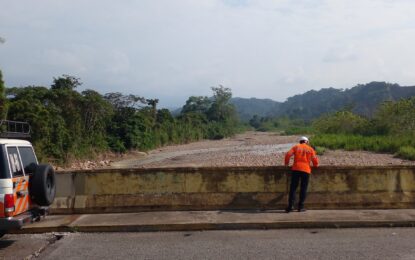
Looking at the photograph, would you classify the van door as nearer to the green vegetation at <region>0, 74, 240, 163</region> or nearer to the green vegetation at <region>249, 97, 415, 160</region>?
the green vegetation at <region>0, 74, 240, 163</region>

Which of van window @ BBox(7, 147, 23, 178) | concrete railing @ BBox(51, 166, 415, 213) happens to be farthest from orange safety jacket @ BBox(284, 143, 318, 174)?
van window @ BBox(7, 147, 23, 178)

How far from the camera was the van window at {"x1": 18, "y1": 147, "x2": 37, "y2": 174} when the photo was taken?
890cm

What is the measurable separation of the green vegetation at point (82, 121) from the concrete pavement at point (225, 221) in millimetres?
21075

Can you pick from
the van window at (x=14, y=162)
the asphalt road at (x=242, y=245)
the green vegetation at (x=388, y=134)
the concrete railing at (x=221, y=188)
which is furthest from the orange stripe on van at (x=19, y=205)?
the green vegetation at (x=388, y=134)

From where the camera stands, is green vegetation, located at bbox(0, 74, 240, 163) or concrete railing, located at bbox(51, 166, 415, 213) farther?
green vegetation, located at bbox(0, 74, 240, 163)

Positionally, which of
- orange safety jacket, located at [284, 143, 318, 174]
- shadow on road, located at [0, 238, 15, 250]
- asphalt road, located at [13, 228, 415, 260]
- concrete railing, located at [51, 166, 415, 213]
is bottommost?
shadow on road, located at [0, 238, 15, 250]

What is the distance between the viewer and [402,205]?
1124 centimetres

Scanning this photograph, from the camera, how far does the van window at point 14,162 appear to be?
8.25 metres

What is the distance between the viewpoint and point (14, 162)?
8.42 meters

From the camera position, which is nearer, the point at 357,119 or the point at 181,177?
the point at 181,177

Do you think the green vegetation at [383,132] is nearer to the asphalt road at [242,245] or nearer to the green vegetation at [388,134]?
the green vegetation at [388,134]

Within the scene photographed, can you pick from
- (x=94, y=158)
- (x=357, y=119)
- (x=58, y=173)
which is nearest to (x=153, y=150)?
(x=94, y=158)

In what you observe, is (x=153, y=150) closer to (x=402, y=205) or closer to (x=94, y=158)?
(x=94, y=158)

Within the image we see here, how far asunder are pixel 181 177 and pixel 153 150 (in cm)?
6240
